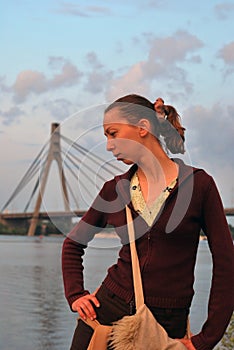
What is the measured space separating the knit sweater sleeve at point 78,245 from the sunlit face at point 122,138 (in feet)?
0.35

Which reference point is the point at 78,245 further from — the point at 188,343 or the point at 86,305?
the point at 188,343

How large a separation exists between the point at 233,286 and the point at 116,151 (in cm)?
39

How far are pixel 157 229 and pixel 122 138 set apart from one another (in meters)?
0.22

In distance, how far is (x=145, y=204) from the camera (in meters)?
1.78

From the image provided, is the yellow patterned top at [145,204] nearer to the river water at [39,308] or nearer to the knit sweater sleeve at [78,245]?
the knit sweater sleeve at [78,245]

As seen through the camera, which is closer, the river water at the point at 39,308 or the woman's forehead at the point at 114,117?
the woman's forehead at the point at 114,117

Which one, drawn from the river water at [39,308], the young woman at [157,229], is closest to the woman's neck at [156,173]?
the young woman at [157,229]

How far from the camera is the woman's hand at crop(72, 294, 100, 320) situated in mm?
1742

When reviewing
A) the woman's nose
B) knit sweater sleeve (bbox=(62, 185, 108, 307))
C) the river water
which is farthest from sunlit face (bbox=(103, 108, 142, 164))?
the river water

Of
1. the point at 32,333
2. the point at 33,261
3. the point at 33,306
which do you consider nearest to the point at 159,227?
the point at 32,333

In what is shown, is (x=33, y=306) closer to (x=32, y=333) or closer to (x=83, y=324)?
(x=32, y=333)

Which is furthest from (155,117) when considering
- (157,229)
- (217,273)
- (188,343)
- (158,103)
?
(188,343)

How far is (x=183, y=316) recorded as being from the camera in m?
1.73

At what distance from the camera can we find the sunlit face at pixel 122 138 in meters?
1.77
